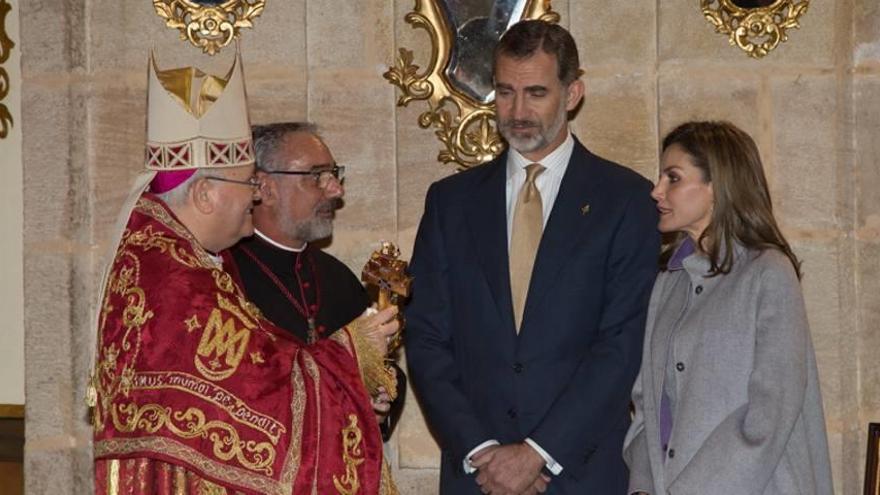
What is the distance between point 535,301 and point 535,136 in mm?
552

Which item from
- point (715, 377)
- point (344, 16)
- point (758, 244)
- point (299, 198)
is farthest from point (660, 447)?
point (344, 16)

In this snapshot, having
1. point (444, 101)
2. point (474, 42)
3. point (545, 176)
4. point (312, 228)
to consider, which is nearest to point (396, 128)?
point (444, 101)

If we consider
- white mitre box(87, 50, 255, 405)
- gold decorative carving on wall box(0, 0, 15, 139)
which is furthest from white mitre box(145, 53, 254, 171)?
gold decorative carving on wall box(0, 0, 15, 139)

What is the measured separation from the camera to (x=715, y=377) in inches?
160

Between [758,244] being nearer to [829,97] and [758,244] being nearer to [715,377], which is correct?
[715,377]

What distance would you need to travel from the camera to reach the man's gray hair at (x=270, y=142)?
16.2 ft

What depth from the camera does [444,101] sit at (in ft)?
18.6

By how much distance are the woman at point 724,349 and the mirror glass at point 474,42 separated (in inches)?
57.4

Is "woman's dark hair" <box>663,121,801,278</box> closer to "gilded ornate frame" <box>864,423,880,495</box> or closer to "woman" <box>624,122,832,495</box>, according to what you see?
"woman" <box>624,122,832,495</box>

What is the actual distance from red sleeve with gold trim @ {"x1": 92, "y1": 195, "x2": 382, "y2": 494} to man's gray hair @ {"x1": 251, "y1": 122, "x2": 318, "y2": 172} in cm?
106

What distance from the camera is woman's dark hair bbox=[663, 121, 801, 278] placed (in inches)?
163

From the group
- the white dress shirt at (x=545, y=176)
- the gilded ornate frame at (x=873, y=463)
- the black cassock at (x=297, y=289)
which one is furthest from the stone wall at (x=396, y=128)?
the white dress shirt at (x=545, y=176)

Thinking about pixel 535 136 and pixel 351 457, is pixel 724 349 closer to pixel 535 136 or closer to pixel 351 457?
pixel 535 136

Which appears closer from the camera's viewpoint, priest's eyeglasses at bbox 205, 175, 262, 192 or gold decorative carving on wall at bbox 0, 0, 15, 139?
priest's eyeglasses at bbox 205, 175, 262, 192
